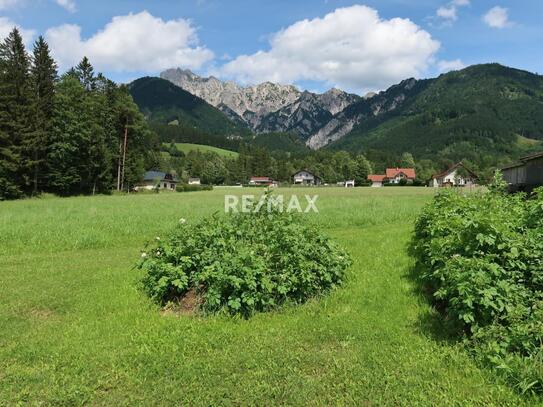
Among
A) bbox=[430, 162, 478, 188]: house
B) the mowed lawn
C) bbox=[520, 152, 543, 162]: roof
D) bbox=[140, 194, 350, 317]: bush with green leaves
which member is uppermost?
bbox=[430, 162, 478, 188]: house

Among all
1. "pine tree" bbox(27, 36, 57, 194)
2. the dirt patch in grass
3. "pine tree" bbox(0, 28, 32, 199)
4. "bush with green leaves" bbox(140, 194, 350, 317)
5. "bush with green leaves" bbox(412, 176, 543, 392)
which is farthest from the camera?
"pine tree" bbox(27, 36, 57, 194)

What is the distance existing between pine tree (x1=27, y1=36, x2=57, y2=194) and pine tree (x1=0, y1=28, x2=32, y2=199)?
936 millimetres

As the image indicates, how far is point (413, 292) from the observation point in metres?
7.45

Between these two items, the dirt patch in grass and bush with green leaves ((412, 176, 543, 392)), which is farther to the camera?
the dirt patch in grass

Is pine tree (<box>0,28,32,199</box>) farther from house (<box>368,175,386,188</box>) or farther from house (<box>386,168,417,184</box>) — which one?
house (<box>386,168,417,184</box>)

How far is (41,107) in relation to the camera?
157ft

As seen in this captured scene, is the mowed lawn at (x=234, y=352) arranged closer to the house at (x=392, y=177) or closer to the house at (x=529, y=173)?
the house at (x=529, y=173)

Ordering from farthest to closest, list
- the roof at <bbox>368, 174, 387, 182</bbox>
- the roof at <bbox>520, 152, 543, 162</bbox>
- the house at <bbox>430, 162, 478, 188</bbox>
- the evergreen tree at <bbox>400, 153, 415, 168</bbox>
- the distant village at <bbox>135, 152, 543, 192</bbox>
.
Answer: the evergreen tree at <bbox>400, 153, 415, 168</bbox>
the roof at <bbox>368, 174, 387, 182</bbox>
the house at <bbox>430, 162, 478, 188</bbox>
the distant village at <bbox>135, 152, 543, 192</bbox>
the roof at <bbox>520, 152, 543, 162</bbox>

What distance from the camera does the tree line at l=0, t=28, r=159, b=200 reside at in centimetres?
4406

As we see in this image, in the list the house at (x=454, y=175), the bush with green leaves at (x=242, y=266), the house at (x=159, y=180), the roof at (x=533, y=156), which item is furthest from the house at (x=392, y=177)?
the bush with green leaves at (x=242, y=266)

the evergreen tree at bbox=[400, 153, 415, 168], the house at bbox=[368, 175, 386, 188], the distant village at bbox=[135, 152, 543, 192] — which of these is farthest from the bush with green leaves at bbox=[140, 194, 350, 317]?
the evergreen tree at bbox=[400, 153, 415, 168]

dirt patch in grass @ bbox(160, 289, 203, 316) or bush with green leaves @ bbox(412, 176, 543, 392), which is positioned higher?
bush with green leaves @ bbox(412, 176, 543, 392)

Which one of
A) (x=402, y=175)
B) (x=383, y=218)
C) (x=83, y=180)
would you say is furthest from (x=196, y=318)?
(x=402, y=175)

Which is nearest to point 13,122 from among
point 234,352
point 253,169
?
point 234,352
